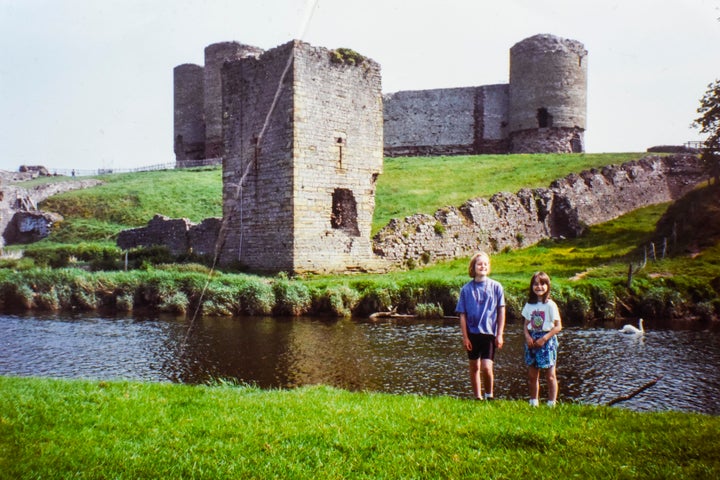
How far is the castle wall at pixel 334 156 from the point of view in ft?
59.5

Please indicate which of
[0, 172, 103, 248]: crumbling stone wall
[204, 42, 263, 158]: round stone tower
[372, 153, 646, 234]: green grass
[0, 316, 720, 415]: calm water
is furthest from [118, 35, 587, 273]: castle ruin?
[204, 42, 263, 158]: round stone tower

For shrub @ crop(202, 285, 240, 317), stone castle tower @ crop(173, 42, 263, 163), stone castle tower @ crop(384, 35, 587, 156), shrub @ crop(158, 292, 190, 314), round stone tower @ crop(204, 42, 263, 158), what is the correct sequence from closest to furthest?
shrub @ crop(202, 285, 240, 317), shrub @ crop(158, 292, 190, 314), stone castle tower @ crop(384, 35, 587, 156), round stone tower @ crop(204, 42, 263, 158), stone castle tower @ crop(173, 42, 263, 163)

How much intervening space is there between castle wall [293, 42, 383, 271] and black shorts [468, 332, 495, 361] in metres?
11.4

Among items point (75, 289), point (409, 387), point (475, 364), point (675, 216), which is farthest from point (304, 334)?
point (675, 216)

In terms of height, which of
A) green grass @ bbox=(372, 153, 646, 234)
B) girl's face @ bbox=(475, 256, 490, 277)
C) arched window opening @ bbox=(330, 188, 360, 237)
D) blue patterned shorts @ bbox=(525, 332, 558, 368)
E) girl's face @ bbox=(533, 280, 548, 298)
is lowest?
blue patterned shorts @ bbox=(525, 332, 558, 368)

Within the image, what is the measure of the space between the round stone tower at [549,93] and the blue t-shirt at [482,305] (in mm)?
35387

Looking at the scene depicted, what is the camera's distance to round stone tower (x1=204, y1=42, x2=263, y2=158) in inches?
1628

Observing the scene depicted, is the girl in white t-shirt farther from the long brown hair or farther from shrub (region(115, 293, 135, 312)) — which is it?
shrub (region(115, 293, 135, 312))

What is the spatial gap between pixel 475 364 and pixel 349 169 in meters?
13.2

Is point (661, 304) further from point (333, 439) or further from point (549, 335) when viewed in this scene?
point (333, 439)

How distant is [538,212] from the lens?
87.8 feet

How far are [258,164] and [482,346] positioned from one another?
1356cm

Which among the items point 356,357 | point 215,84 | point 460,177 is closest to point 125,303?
point 356,357

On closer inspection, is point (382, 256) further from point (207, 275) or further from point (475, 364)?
point (475, 364)
